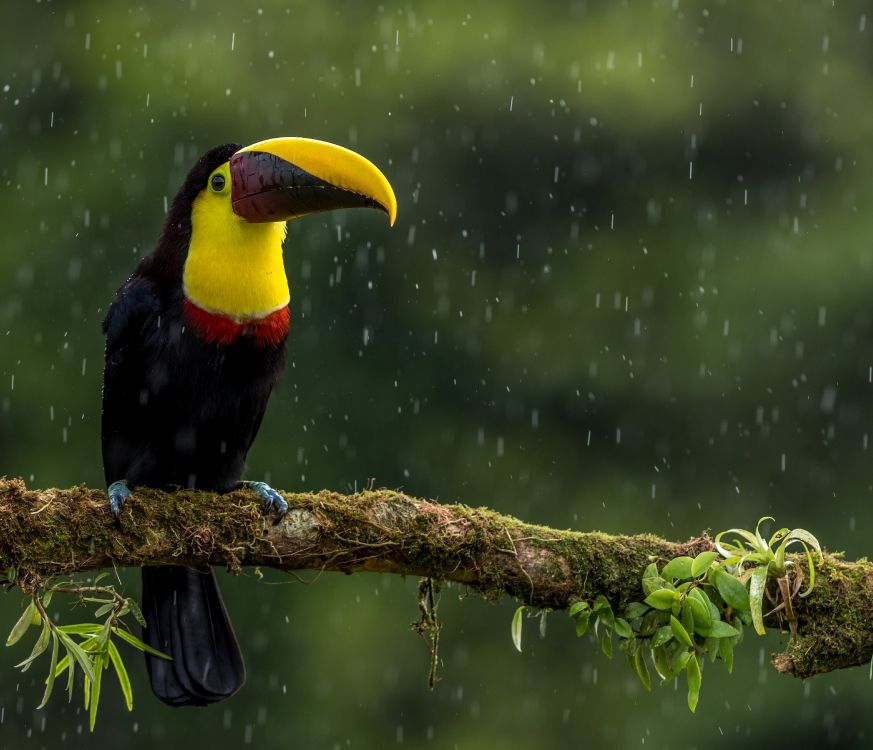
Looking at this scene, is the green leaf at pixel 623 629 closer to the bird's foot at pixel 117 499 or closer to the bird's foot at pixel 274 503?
the bird's foot at pixel 274 503

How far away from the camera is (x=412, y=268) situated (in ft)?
25.3

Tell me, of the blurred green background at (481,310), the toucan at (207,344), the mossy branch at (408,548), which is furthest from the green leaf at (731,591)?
the blurred green background at (481,310)

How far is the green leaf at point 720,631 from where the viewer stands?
2975 mm

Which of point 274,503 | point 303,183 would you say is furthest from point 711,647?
point 303,183

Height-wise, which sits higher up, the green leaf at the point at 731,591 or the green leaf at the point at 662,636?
the green leaf at the point at 731,591

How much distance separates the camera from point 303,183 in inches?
147

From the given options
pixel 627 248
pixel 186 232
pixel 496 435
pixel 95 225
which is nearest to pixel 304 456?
pixel 496 435

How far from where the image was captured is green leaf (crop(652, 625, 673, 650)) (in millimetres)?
3025

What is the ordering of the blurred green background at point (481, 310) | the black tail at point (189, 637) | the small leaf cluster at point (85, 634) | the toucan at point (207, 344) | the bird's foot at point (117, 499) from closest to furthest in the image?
the small leaf cluster at point (85, 634) → the bird's foot at point (117, 499) → the black tail at point (189, 637) → the toucan at point (207, 344) → the blurred green background at point (481, 310)

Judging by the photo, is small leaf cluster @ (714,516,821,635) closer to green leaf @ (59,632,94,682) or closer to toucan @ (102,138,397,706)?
toucan @ (102,138,397,706)

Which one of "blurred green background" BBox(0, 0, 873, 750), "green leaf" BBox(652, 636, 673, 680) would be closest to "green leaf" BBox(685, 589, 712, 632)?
"green leaf" BBox(652, 636, 673, 680)

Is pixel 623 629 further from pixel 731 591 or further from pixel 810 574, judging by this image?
pixel 810 574

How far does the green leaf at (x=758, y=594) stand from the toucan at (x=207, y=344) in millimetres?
1212

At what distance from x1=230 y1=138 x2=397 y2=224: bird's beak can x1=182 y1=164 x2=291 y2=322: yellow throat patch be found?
4cm
